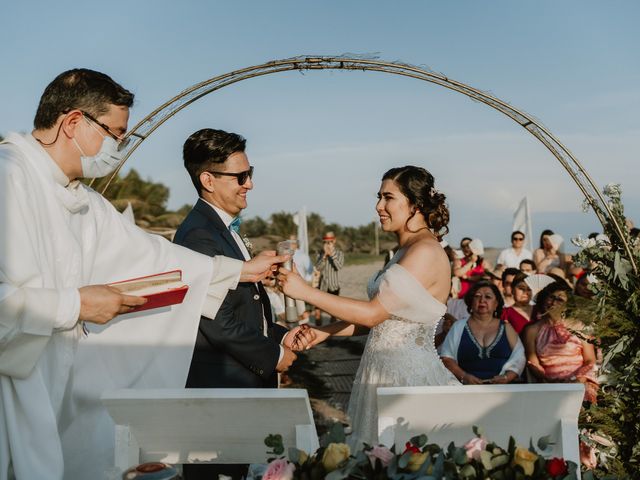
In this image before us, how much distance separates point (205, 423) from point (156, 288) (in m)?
0.61

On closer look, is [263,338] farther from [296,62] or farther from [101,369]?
[296,62]

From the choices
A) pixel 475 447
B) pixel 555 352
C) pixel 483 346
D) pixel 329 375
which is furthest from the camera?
pixel 329 375

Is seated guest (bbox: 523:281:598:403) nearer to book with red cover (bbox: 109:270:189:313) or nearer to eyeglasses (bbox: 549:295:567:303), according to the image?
eyeglasses (bbox: 549:295:567:303)

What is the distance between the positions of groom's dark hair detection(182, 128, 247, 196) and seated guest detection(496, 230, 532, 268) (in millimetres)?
8840

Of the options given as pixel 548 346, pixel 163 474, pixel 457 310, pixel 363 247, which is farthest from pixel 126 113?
pixel 363 247

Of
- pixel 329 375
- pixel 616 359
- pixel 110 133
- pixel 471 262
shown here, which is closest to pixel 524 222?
pixel 471 262

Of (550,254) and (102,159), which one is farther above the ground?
(102,159)

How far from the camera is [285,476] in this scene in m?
2.10

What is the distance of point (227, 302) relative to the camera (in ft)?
12.6

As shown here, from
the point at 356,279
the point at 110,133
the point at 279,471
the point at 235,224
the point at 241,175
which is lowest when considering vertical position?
the point at 356,279

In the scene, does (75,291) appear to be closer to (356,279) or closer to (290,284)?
(290,284)

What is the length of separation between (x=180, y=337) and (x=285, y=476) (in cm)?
151

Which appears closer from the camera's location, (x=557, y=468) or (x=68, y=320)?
(x=557, y=468)

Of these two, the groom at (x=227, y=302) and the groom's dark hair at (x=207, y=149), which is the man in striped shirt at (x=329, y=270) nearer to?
the groom at (x=227, y=302)
